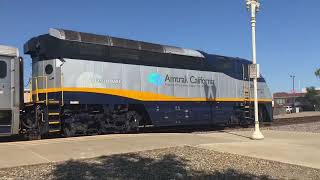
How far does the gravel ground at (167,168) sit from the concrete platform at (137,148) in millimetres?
633

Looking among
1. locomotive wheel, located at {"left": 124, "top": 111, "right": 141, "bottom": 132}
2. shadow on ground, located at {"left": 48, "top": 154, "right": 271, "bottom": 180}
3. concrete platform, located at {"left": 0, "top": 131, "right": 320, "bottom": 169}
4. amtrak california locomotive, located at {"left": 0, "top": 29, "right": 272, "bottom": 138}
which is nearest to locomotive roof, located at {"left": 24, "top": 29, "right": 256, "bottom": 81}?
amtrak california locomotive, located at {"left": 0, "top": 29, "right": 272, "bottom": 138}

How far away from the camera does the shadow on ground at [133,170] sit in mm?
9398

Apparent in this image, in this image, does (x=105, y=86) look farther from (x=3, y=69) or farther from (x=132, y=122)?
(x=3, y=69)

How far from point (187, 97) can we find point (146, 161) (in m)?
11.5

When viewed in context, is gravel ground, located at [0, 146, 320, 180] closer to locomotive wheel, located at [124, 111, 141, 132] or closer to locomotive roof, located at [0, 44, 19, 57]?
locomotive roof, located at [0, 44, 19, 57]

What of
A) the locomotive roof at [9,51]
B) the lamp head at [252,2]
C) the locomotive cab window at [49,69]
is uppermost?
the lamp head at [252,2]

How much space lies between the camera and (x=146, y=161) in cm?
1108

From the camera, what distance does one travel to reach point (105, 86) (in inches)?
717

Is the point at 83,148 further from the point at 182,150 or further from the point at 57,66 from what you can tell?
the point at 57,66

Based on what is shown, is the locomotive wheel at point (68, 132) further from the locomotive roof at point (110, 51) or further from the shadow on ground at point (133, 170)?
the shadow on ground at point (133, 170)

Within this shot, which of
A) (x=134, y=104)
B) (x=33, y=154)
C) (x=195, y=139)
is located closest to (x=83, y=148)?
(x=33, y=154)

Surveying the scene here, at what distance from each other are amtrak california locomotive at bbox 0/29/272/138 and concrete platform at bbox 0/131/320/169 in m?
2.47

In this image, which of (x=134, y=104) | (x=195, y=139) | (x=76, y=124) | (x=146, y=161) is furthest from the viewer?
(x=134, y=104)

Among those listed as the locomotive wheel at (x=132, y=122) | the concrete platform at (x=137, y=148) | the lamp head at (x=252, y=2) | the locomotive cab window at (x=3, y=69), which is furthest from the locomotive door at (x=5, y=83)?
the lamp head at (x=252, y=2)
